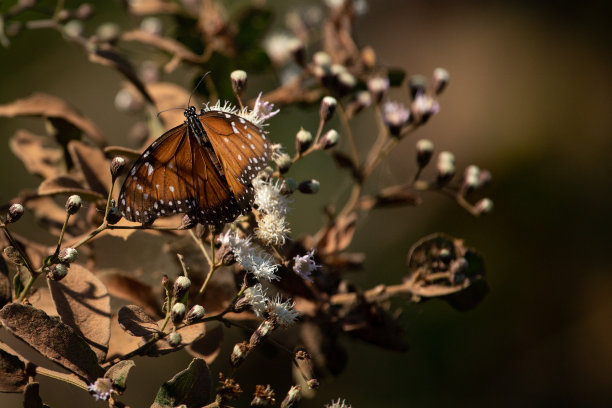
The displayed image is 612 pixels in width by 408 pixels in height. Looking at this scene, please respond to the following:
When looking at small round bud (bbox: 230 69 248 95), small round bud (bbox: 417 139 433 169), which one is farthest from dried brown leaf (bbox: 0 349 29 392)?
small round bud (bbox: 417 139 433 169)

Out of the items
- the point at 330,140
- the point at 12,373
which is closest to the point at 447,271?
the point at 330,140

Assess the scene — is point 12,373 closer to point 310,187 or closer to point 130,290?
point 130,290

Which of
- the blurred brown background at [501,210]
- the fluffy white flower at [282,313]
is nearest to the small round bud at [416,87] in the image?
the blurred brown background at [501,210]

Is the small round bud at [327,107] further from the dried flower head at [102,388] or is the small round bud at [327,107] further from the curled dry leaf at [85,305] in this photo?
the dried flower head at [102,388]

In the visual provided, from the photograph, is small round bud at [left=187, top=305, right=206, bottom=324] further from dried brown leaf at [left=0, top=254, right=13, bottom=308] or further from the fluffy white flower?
dried brown leaf at [left=0, top=254, right=13, bottom=308]

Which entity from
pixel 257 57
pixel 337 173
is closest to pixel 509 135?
pixel 337 173

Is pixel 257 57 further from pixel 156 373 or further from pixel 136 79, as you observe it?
pixel 156 373
